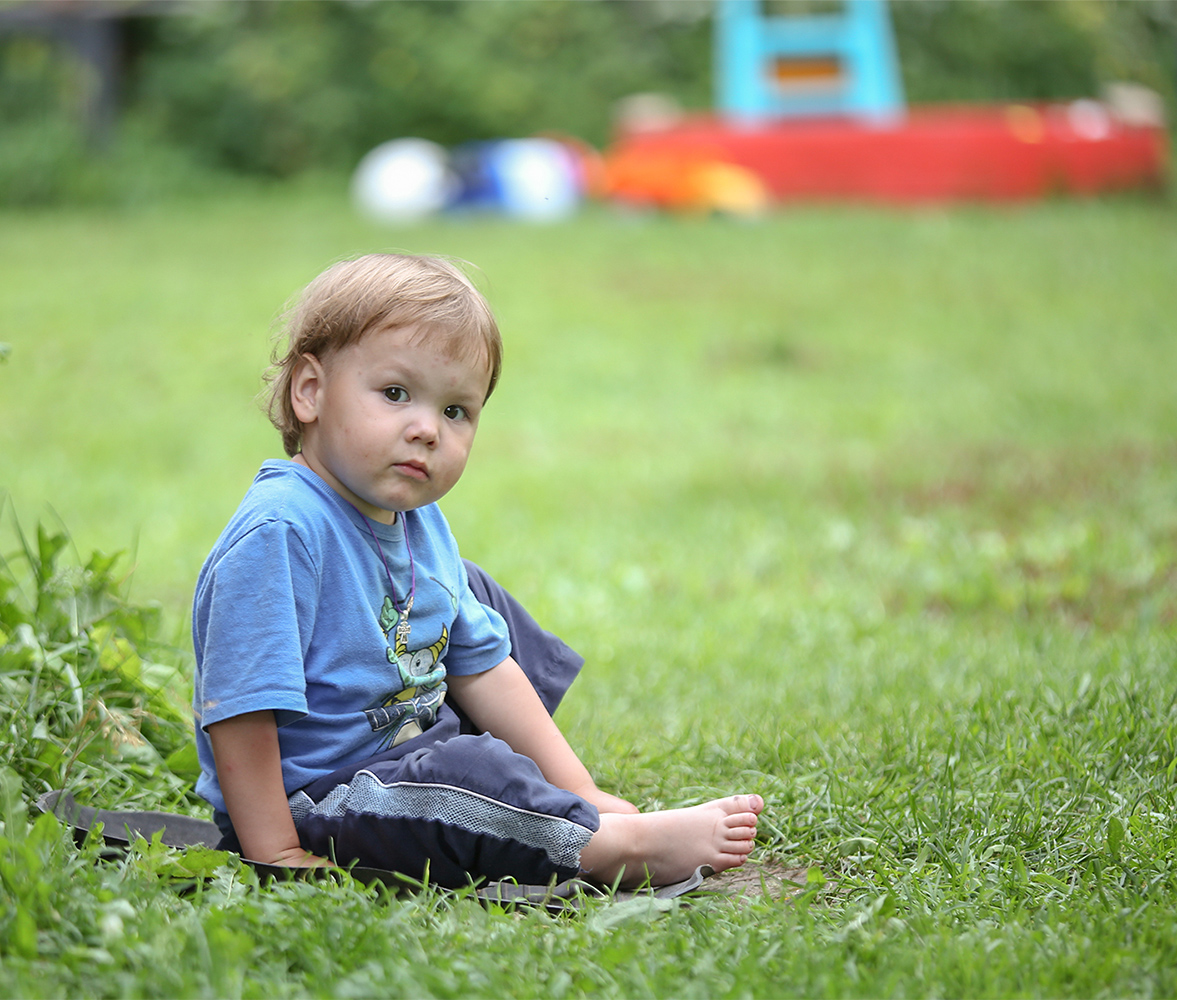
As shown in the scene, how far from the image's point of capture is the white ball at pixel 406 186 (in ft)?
43.3

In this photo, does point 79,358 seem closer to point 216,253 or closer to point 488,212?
point 216,253

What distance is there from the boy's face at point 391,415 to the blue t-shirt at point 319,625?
9 cm

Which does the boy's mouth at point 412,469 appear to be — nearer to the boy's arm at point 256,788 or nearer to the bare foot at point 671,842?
the boy's arm at point 256,788

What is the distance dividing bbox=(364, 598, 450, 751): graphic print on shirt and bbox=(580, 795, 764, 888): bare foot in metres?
0.37

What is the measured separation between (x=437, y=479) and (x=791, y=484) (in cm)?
397

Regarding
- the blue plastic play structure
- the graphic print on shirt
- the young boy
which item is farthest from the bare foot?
the blue plastic play structure

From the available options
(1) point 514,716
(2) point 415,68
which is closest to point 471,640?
(1) point 514,716

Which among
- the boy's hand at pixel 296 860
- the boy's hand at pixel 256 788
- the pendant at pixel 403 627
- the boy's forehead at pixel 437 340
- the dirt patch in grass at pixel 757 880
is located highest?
the boy's forehead at pixel 437 340

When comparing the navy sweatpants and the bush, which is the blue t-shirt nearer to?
the navy sweatpants

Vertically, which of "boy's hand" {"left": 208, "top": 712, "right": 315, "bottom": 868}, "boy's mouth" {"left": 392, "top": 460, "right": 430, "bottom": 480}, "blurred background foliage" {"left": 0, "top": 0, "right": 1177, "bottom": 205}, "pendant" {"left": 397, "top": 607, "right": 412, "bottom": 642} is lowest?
"boy's hand" {"left": 208, "top": 712, "right": 315, "bottom": 868}

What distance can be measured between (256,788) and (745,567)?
10.1 ft

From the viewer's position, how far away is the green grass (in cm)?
180

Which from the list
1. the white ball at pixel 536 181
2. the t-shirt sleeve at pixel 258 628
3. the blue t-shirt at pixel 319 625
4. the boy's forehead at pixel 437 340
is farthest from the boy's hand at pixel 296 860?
the white ball at pixel 536 181

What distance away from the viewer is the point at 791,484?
5.97 meters
